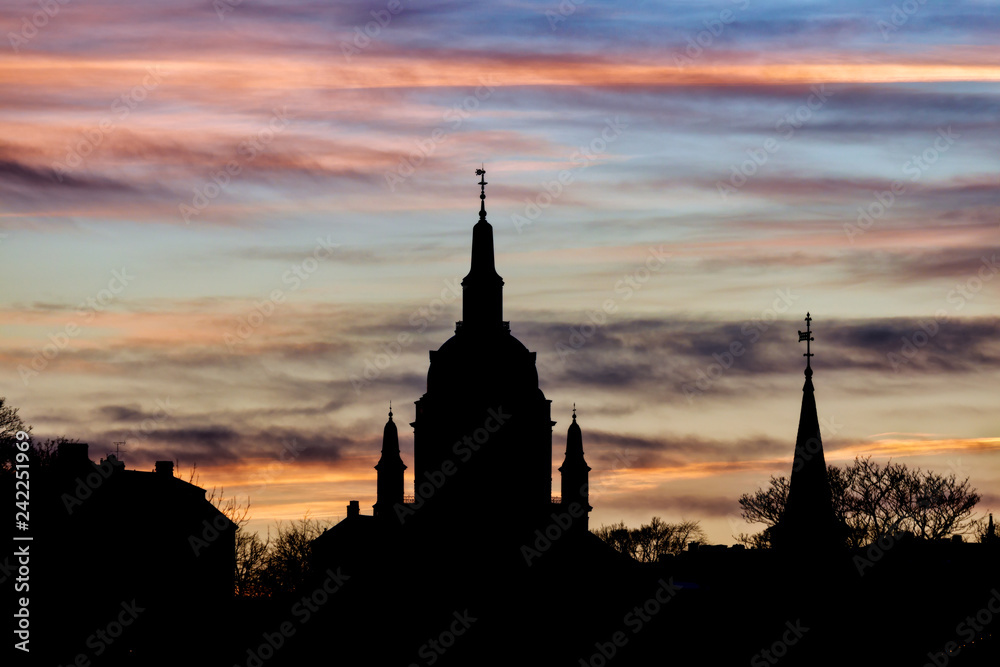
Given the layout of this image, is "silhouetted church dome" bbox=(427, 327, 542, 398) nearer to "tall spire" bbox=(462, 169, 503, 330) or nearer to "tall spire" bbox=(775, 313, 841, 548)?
"tall spire" bbox=(462, 169, 503, 330)

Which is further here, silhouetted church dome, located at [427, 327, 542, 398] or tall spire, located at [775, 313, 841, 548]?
silhouetted church dome, located at [427, 327, 542, 398]

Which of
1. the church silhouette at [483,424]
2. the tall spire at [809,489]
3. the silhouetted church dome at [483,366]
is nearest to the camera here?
the tall spire at [809,489]

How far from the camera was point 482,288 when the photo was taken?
3666 inches

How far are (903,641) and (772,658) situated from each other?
5.14m

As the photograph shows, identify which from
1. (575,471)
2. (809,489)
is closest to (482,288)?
→ (575,471)

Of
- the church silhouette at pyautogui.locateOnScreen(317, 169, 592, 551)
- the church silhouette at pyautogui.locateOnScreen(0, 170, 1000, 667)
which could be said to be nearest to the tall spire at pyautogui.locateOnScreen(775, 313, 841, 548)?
the church silhouette at pyautogui.locateOnScreen(0, 170, 1000, 667)

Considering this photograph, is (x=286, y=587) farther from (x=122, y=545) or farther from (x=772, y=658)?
(x=772, y=658)

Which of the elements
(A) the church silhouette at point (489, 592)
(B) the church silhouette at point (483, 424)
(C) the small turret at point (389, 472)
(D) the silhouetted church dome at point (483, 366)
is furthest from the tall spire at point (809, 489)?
(C) the small turret at point (389, 472)

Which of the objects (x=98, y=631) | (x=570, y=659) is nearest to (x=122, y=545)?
(x=98, y=631)

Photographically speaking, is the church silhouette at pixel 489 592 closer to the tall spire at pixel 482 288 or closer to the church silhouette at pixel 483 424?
the church silhouette at pixel 483 424

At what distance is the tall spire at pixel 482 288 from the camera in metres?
93.0

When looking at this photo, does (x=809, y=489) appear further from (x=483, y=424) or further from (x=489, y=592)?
(x=483, y=424)

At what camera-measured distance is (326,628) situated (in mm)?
75938

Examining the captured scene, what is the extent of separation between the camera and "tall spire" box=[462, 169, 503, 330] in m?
93.0
